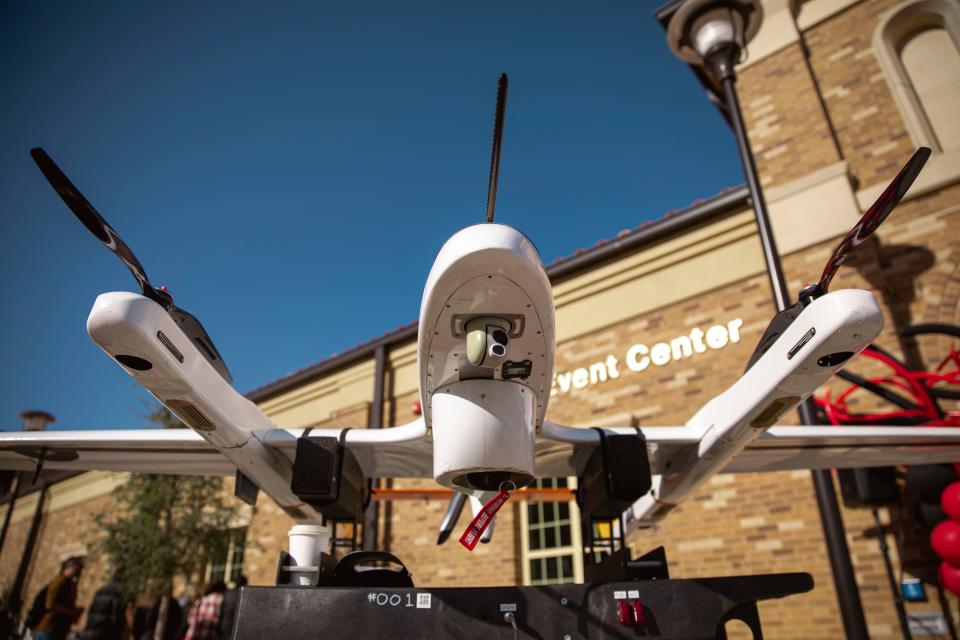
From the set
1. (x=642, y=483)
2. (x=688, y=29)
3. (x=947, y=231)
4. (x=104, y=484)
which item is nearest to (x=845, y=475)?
(x=947, y=231)

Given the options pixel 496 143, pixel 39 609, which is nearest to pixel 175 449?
pixel 496 143

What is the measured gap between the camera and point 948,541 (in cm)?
462

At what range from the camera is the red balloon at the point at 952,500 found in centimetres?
464

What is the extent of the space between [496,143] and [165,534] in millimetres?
11680

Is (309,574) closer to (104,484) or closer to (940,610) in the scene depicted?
(940,610)

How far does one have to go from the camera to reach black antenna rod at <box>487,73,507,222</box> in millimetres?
2326

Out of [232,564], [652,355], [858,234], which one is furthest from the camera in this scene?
[232,564]

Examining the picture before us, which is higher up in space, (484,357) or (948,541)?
(484,357)

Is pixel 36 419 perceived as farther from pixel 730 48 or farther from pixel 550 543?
pixel 730 48

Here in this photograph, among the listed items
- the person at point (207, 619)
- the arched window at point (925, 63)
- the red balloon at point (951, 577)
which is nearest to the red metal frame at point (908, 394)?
the red balloon at point (951, 577)

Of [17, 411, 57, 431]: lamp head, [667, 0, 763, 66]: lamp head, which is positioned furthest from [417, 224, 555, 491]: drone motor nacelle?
[17, 411, 57, 431]: lamp head

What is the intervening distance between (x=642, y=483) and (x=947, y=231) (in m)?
5.24

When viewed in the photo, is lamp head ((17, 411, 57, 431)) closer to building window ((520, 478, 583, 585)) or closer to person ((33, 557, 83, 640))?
person ((33, 557, 83, 640))

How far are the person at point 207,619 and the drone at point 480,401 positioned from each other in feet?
9.93
